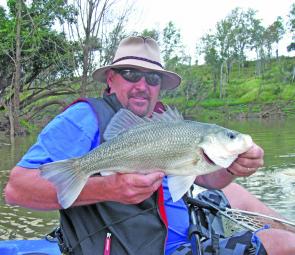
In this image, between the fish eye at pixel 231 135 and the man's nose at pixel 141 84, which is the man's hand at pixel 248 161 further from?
the man's nose at pixel 141 84

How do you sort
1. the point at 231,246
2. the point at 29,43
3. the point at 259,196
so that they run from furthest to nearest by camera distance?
the point at 29,43, the point at 259,196, the point at 231,246

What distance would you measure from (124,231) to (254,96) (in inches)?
2333

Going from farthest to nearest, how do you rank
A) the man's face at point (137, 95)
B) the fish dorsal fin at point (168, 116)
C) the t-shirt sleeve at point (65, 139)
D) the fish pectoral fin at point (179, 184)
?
the man's face at point (137, 95)
the fish dorsal fin at point (168, 116)
the t-shirt sleeve at point (65, 139)
the fish pectoral fin at point (179, 184)

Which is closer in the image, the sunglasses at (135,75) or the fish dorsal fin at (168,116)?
the fish dorsal fin at (168,116)

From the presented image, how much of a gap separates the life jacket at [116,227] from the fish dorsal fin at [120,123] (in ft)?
0.35

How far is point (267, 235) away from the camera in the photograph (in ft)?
10.0

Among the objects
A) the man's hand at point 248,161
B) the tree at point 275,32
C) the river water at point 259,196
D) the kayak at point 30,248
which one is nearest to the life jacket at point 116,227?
the man's hand at point 248,161

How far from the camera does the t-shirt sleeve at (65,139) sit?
2730mm

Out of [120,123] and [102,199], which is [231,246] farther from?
[120,123]

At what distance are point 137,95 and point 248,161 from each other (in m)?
1.06

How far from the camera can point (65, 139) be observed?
2.77 meters

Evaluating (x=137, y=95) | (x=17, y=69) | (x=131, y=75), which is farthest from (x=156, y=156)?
(x=17, y=69)

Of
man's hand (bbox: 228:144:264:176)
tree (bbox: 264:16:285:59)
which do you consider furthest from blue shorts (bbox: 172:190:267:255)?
tree (bbox: 264:16:285:59)

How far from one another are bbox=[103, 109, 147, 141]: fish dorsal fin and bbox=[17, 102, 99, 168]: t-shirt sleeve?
0.13 metres
